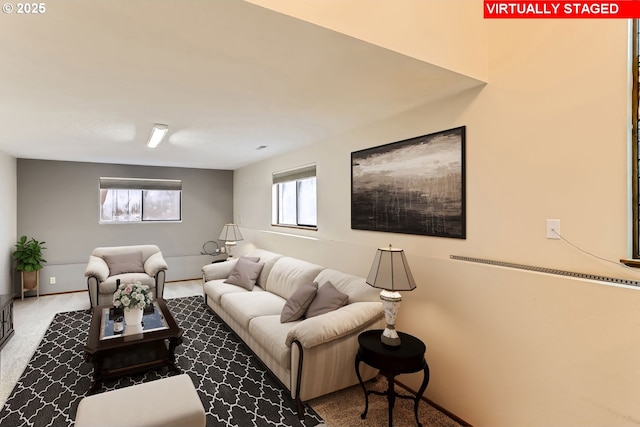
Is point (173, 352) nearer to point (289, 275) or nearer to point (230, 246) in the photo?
point (289, 275)

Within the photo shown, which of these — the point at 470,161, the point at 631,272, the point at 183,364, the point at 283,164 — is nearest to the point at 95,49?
the point at 470,161

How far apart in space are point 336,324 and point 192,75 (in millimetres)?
2016

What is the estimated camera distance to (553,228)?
6.15ft

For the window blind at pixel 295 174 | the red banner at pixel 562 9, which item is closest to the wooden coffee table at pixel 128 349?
the window blind at pixel 295 174

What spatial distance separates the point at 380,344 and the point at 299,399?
0.72 m

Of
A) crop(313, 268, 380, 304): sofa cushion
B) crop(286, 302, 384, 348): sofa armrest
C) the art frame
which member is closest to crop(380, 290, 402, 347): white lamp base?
crop(286, 302, 384, 348): sofa armrest

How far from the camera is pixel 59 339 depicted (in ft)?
11.8

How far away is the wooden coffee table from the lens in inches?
104

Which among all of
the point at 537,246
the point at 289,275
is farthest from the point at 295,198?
the point at 537,246

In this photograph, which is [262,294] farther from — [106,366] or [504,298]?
[504,298]

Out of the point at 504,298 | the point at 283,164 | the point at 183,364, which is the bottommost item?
the point at 183,364

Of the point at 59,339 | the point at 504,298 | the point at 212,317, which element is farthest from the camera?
the point at 212,317

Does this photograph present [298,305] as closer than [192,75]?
No

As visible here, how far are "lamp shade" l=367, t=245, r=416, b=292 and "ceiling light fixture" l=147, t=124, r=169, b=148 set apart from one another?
257 cm
